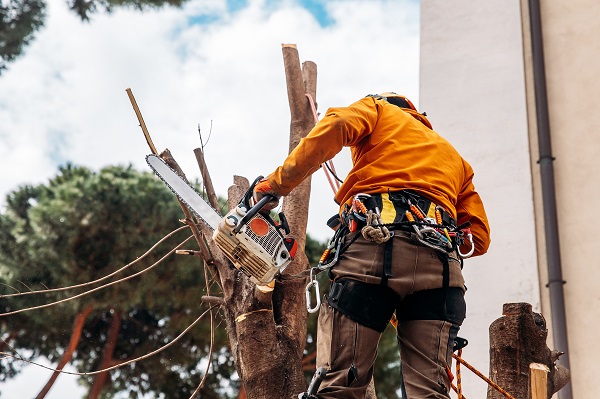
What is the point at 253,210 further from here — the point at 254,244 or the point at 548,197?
the point at 548,197

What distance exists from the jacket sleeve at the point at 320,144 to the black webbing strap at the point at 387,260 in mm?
384

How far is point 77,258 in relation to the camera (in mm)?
9703

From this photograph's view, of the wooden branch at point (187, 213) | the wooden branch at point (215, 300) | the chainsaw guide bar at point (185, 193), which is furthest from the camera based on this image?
the wooden branch at point (187, 213)

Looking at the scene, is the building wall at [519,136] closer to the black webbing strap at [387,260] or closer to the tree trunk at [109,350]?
the black webbing strap at [387,260]

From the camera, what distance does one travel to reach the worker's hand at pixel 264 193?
2.96 meters

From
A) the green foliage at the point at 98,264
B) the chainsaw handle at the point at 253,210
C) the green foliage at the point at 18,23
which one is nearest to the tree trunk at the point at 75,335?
the green foliage at the point at 98,264

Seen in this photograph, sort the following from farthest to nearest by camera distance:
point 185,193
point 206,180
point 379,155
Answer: point 206,180 < point 185,193 < point 379,155

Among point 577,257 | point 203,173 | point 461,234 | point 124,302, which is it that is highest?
point 124,302

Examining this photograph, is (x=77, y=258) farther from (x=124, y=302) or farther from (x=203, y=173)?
(x=203, y=173)

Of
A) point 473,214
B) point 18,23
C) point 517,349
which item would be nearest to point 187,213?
point 473,214

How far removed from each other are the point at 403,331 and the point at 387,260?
296 mm

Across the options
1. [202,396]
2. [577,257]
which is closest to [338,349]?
[577,257]

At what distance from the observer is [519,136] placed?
7.16 meters

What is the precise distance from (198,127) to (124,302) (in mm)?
6038
